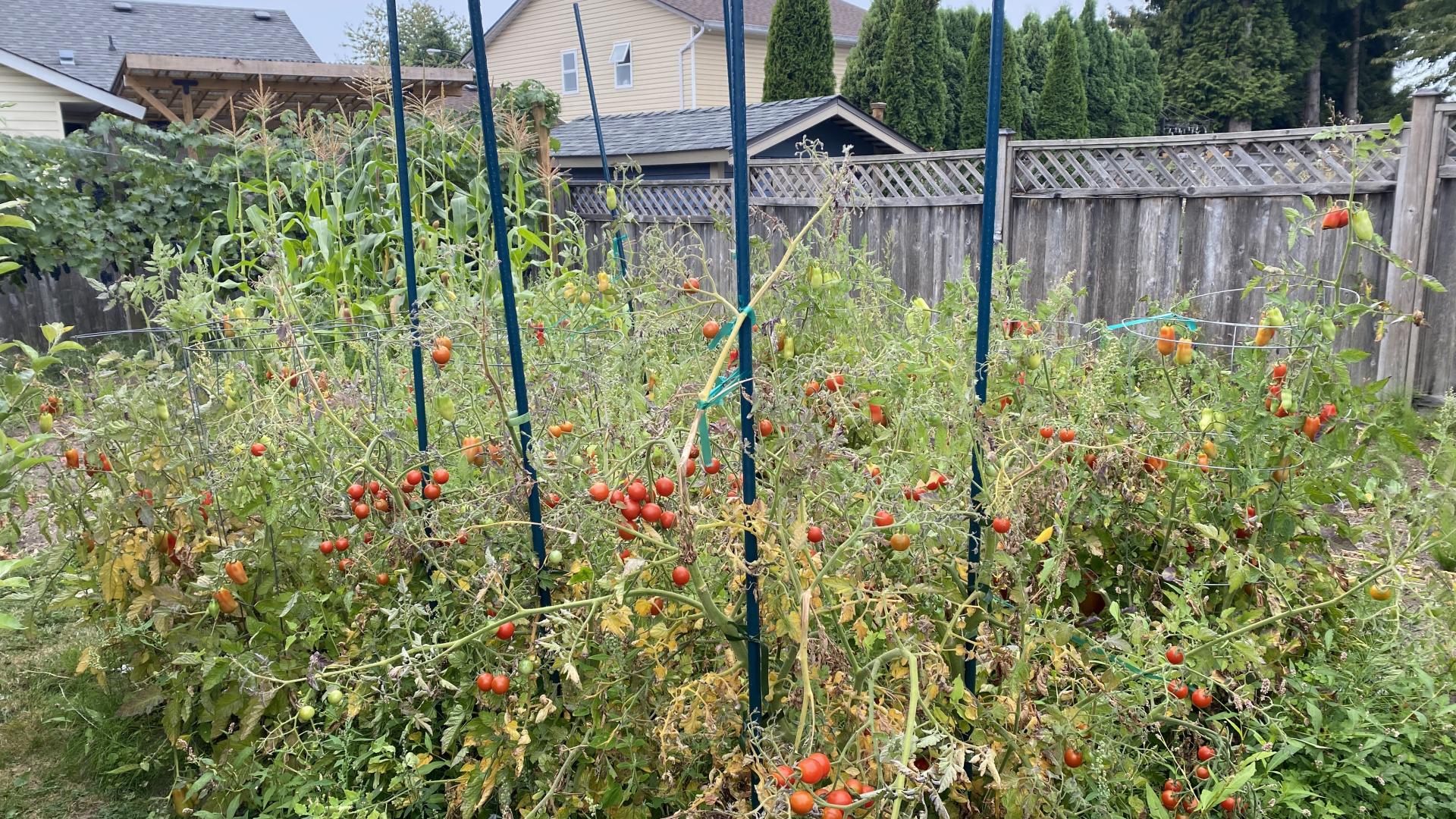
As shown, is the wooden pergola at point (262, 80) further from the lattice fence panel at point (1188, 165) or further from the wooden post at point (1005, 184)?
the lattice fence panel at point (1188, 165)

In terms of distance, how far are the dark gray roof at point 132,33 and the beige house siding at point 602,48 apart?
388 cm

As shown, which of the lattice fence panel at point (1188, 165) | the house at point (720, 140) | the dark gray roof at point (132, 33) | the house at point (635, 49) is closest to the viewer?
the lattice fence panel at point (1188, 165)

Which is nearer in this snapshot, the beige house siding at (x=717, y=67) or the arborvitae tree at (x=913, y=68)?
the arborvitae tree at (x=913, y=68)

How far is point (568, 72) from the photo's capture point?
19.8 metres

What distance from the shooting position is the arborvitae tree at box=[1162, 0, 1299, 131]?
2041cm

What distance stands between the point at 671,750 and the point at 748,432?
0.55 m

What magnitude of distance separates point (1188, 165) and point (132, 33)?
54.4 feet

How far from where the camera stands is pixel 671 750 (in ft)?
5.14

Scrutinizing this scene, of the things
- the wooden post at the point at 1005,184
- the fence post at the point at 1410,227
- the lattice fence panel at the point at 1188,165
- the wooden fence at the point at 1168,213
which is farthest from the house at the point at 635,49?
the fence post at the point at 1410,227

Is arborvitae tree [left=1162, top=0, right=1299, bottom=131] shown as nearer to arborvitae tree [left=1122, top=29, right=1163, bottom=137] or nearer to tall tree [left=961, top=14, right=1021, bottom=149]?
arborvitae tree [left=1122, top=29, right=1163, bottom=137]

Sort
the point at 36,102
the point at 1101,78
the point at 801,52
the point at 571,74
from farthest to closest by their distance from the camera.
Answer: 1. the point at 571,74
2. the point at 1101,78
3. the point at 801,52
4. the point at 36,102

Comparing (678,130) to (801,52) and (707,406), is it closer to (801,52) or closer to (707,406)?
(801,52)

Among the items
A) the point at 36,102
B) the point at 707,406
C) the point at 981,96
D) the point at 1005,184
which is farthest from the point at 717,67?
the point at 707,406

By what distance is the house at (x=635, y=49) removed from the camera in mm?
17594
